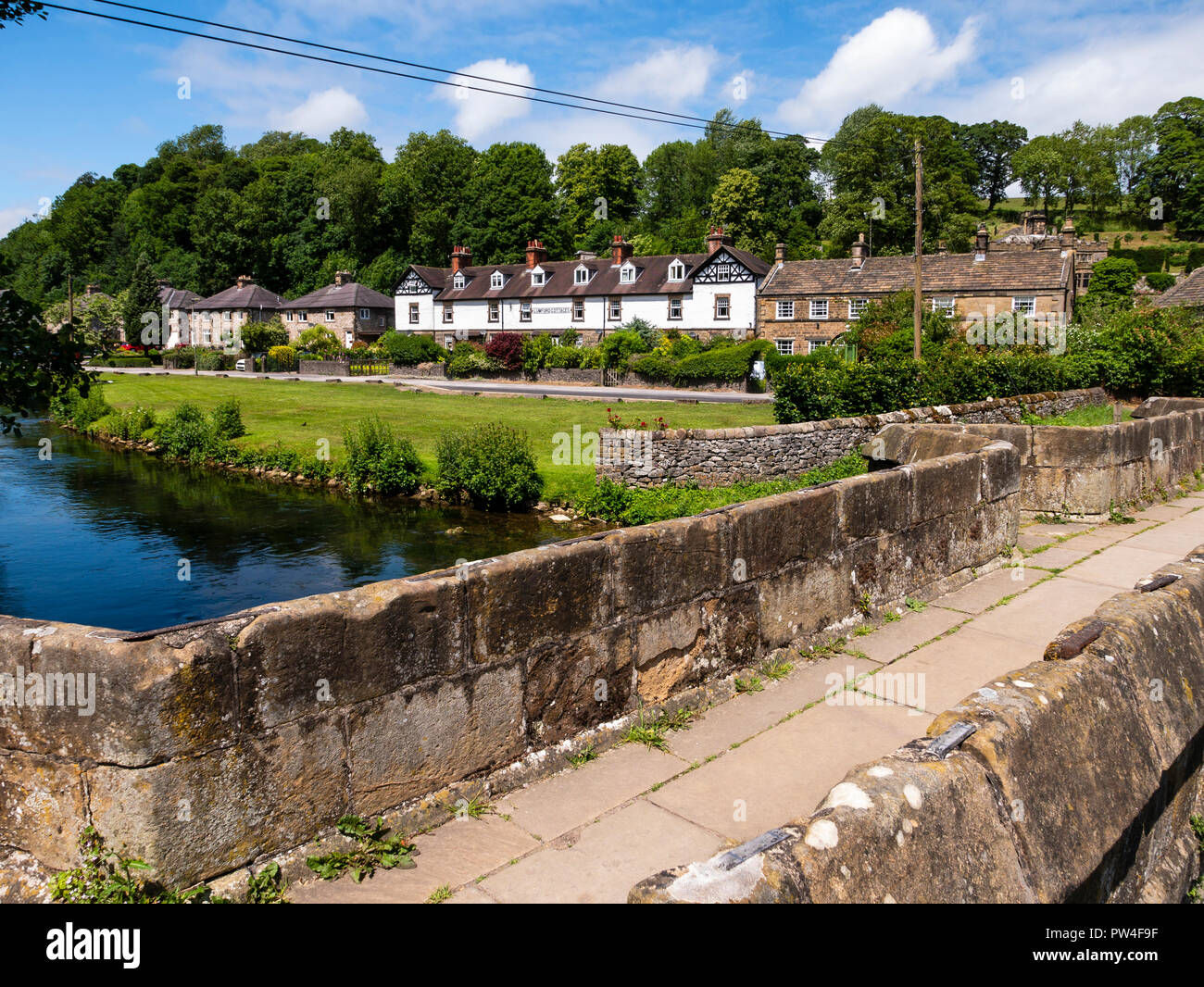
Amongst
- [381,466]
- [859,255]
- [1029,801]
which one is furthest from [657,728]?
[859,255]

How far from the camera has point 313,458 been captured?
24.8m

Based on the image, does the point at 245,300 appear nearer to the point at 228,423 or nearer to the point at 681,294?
the point at 681,294

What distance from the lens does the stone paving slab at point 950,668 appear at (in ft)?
17.7

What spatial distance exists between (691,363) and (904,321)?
1431cm

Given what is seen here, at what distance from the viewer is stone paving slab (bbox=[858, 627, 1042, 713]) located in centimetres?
540

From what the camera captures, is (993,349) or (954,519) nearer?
(954,519)

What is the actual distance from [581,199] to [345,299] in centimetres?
2604

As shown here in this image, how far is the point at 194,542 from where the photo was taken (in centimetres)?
1809

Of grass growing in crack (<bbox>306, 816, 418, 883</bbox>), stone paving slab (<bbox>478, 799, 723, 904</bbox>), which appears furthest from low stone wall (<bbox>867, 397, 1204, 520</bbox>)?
grass growing in crack (<bbox>306, 816, 418, 883</bbox>)

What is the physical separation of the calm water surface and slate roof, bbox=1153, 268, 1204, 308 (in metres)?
35.8

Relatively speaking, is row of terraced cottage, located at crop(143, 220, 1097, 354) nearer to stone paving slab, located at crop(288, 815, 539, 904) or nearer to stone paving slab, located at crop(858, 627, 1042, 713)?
stone paving slab, located at crop(858, 627, 1042, 713)

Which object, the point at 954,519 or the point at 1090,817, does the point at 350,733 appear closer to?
the point at 1090,817

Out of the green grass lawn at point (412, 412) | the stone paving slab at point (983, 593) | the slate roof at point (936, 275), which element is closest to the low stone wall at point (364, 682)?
the stone paving slab at point (983, 593)

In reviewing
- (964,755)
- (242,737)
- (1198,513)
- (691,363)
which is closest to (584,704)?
(242,737)
